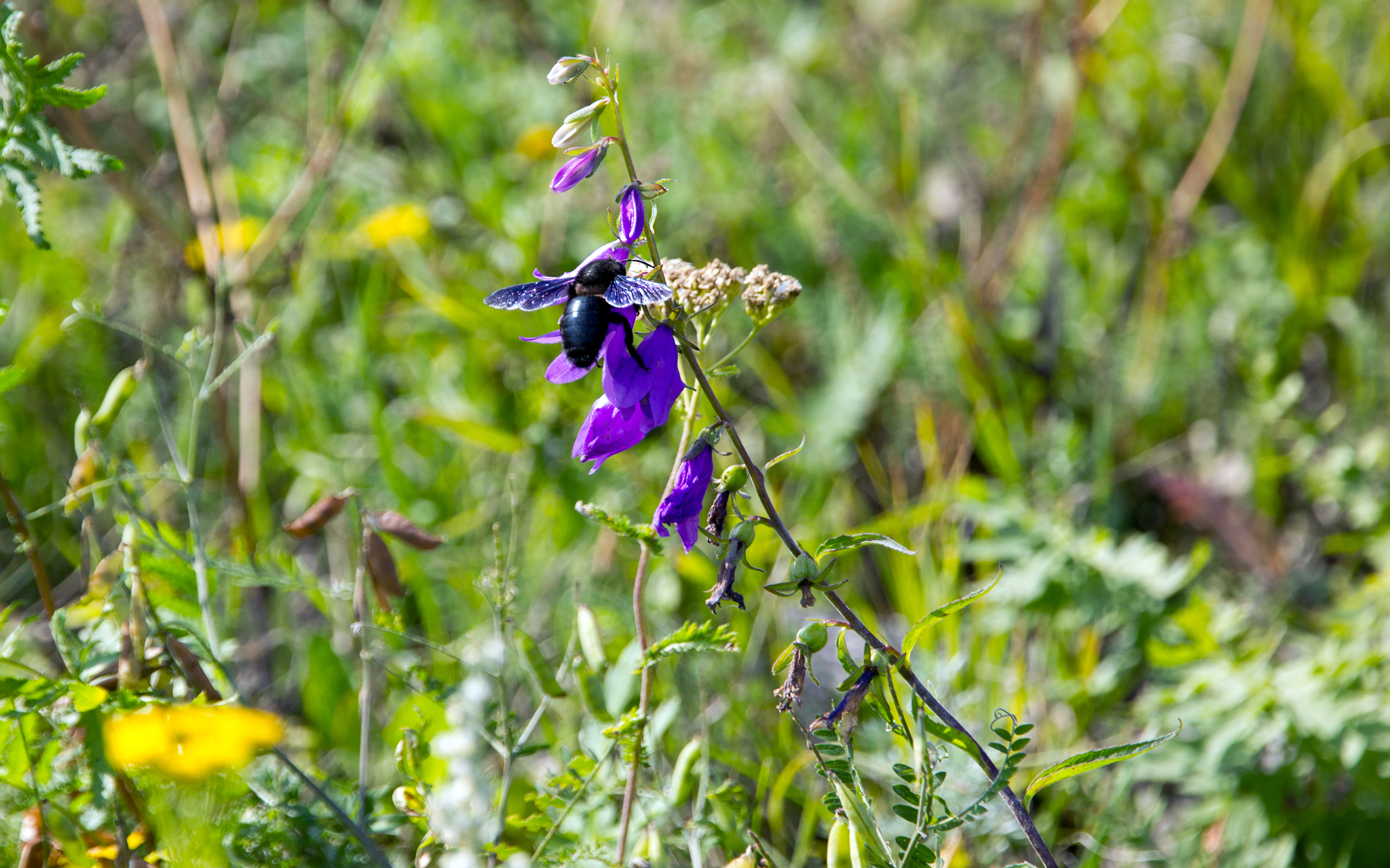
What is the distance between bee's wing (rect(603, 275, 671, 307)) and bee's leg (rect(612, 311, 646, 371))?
0.04m

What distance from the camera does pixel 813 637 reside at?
130 centimetres

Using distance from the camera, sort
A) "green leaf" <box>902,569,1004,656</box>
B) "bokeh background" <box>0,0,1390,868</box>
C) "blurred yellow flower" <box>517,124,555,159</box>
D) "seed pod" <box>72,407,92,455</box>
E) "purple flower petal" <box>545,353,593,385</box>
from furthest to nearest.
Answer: "blurred yellow flower" <box>517,124,555,159</box>
"bokeh background" <box>0,0,1390,868</box>
"seed pod" <box>72,407,92,455</box>
"purple flower petal" <box>545,353,593,385</box>
"green leaf" <box>902,569,1004,656</box>

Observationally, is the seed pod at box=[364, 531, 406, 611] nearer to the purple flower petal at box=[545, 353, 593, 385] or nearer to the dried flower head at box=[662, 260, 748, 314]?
the purple flower petal at box=[545, 353, 593, 385]

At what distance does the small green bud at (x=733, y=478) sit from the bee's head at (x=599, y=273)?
30cm

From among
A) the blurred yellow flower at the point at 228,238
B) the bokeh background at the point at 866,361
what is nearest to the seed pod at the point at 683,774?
the bokeh background at the point at 866,361

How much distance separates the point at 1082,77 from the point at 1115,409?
1.13 meters

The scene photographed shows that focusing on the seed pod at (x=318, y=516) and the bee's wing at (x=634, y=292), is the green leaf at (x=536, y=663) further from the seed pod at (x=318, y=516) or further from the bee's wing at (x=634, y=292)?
the bee's wing at (x=634, y=292)

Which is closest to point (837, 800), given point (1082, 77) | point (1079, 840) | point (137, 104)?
point (1079, 840)

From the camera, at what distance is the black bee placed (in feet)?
4.28

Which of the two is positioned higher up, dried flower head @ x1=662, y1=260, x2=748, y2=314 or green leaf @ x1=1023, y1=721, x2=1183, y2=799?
dried flower head @ x1=662, y1=260, x2=748, y2=314

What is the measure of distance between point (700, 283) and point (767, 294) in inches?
4.6

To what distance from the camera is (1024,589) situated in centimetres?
236

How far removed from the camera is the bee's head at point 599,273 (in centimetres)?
132

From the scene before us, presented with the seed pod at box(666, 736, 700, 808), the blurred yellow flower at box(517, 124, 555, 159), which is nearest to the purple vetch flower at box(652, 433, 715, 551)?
the seed pod at box(666, 736, 700, 808)
